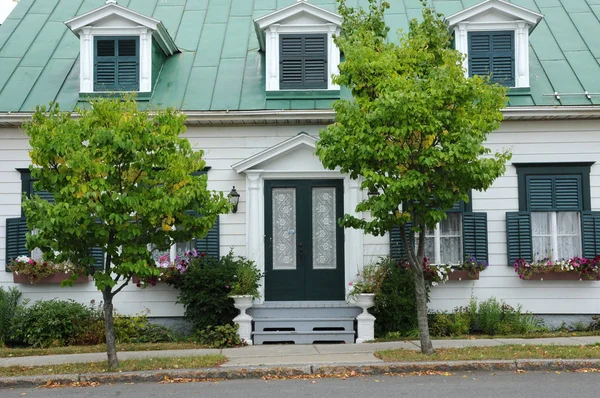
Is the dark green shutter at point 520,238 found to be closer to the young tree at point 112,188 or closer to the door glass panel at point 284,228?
the door glass panel at point 284,228

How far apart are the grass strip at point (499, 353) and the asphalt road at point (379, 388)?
54 cm

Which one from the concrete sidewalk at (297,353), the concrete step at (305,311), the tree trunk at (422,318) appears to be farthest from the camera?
the concrete step at (305,311)

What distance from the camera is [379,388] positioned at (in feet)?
27.0

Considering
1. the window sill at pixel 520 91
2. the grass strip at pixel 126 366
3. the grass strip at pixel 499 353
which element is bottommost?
the grass strip at pixel 126 366

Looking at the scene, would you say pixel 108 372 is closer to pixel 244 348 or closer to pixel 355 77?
pixel 244 348

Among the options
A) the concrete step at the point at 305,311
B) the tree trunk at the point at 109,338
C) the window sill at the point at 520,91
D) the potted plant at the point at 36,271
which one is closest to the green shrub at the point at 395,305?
the concrete step at the point at 305,311

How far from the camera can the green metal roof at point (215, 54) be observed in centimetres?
1314

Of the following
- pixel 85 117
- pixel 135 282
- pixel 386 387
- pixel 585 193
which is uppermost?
pixel 85 117

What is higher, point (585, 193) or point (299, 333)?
point (585, 193)

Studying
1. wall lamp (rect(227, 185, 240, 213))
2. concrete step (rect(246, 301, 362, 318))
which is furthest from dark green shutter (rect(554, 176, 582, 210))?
wall lamp (rect(227, 185, 240, 213))

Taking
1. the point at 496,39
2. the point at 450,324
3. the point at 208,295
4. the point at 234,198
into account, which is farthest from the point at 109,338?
the point at 496,39

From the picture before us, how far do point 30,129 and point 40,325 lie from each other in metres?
4.34

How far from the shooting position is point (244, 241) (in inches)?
503

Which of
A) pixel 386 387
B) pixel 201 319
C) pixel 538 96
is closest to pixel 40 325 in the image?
pixel 201 319
